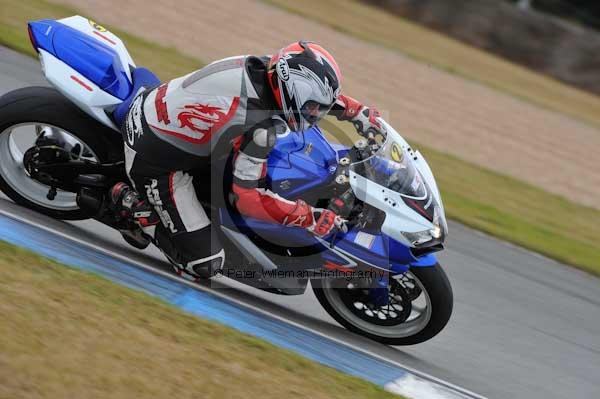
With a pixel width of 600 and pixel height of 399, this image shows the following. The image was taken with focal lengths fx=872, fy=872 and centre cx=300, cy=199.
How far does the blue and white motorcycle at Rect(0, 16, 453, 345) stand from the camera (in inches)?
196

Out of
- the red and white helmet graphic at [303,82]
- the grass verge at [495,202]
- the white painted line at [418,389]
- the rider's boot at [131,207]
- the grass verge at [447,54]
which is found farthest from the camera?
the grass verge at [447,54]

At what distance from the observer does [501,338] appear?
6.04 m

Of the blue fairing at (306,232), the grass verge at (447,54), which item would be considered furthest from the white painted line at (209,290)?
the grass verge at (447,54)

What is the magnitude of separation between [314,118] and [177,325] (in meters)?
1.34

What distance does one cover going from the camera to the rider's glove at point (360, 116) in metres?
5.37

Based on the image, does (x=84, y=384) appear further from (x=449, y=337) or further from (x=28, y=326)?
(x=449, y=337)

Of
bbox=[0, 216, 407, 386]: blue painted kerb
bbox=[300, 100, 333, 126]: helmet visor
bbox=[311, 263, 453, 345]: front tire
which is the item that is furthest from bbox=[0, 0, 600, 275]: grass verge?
bbox=[300, 100, 333, 126]: helmet visor

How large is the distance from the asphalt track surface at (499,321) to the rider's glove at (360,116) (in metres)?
1.22

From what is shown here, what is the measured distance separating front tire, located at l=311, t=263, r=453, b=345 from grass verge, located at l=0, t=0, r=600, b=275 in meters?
3.11

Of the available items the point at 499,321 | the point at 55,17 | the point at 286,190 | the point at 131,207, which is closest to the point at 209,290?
the point at 131,207

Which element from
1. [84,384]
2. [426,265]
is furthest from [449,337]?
[84,384]

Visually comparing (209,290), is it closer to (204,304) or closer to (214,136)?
(204,304)

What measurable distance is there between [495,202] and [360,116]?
14.3 ft

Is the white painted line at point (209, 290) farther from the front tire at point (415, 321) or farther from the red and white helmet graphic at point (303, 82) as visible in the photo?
the red and white helmet graphic at point (303, 82)
